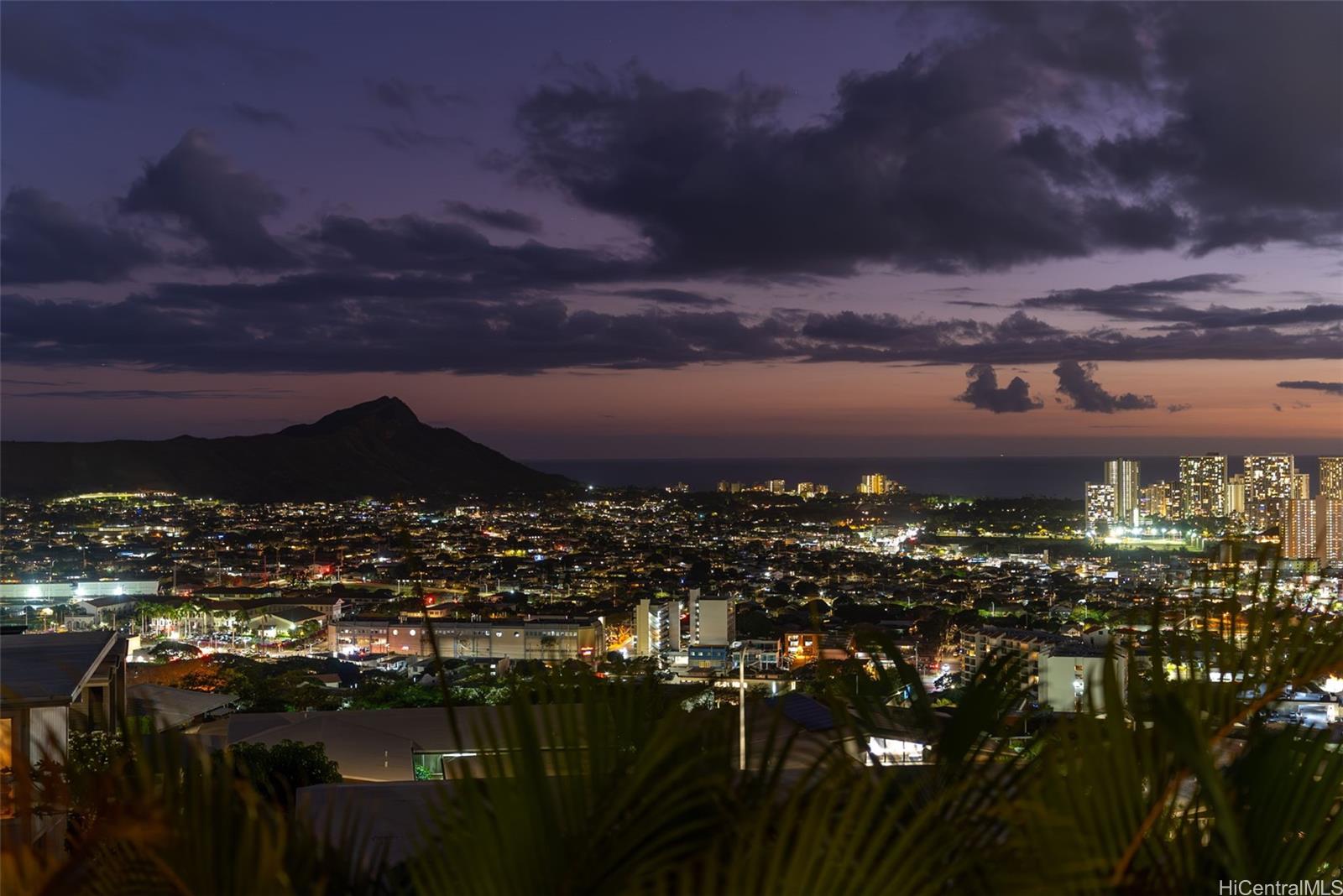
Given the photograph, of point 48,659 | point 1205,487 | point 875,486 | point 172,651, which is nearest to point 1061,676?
point 48,659

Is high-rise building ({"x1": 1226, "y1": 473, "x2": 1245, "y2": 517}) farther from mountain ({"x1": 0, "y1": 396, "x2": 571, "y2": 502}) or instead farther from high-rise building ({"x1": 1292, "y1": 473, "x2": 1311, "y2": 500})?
mountain ({"x1": 0, "y1": 396, "x2": 571, "y2": 502})

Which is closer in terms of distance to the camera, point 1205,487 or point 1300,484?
point 1300,484

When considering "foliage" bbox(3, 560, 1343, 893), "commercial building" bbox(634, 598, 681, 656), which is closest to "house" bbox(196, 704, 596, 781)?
"foliage" bbox(3, 560, 1343, 893)

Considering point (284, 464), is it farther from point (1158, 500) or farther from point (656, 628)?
point (1158, 500)

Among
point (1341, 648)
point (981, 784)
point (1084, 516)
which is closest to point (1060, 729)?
point (981, 784)

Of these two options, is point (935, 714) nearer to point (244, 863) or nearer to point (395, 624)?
point (244, 863)

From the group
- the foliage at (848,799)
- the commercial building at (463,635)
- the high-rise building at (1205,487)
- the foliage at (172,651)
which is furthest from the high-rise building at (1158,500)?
the foliage at (848,799)
